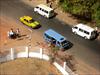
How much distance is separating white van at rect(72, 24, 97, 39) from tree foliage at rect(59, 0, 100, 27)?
1.56m

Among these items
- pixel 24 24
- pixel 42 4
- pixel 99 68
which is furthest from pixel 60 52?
pixel 42 4

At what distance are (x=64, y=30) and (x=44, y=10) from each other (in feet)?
18.2

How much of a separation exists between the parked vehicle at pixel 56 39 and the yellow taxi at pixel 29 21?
12.9ft

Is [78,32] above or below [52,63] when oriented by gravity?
above

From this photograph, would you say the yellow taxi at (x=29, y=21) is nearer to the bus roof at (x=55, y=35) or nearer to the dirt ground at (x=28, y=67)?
the bus roof at (x=55, y=35)

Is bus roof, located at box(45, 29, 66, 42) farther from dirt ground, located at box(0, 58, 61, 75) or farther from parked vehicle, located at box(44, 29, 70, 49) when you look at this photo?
dirt ground, located at box(0, 58, 61, 75)

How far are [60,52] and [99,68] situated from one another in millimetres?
6081

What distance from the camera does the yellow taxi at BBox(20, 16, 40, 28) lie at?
5194 cm

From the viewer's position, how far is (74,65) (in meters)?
44.4

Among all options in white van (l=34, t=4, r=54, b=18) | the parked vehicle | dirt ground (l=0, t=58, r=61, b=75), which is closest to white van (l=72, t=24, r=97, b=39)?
the parked vehicle

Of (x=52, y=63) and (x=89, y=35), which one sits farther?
(x=89, y=35)

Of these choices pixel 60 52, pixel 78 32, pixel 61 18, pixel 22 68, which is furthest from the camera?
pixel 61 18

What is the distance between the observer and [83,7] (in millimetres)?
50594

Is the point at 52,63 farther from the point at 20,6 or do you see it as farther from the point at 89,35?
the point at 20,6
